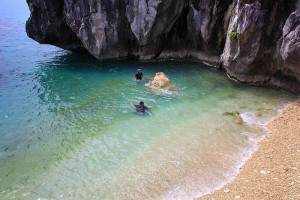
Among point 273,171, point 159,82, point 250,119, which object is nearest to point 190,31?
point 159,82

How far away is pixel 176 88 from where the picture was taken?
1028 inches

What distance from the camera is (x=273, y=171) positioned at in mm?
14656

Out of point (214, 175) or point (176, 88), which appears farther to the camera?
point (176, 88)

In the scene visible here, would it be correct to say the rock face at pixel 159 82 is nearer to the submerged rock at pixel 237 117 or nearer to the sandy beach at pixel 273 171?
the submerged rock at pixel 237 117

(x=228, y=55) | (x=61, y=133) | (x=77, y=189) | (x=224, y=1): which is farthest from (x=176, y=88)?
(x=77, y=189)

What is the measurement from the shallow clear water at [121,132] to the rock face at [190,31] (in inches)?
75.5

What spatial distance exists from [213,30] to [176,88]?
7.58 meters

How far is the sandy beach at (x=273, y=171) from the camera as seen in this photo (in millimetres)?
13250

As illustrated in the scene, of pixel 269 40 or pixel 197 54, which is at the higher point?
pixel 269 40

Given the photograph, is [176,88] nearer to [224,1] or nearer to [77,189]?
[224,1]

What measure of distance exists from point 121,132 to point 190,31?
54.0ft

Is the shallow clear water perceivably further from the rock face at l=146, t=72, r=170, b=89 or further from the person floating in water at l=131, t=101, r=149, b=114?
the rock face at l=146, t=72, r=170, b=89

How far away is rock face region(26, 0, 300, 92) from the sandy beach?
7.38 meters

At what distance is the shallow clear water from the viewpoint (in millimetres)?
14891
